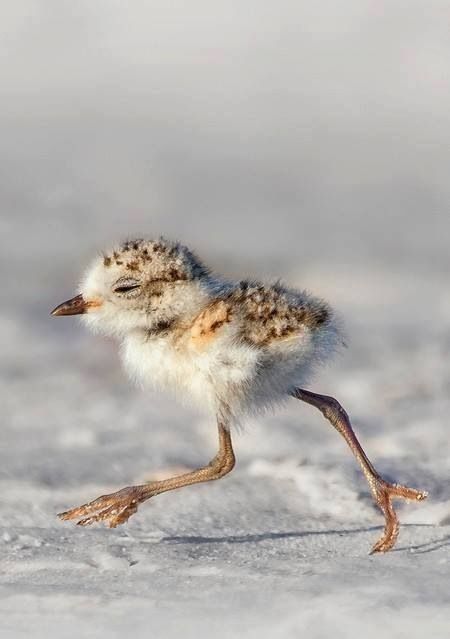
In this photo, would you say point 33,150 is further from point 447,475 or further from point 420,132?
point 447,475

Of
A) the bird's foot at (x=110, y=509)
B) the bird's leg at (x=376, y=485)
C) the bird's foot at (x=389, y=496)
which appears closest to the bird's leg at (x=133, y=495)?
Result: the bird's foot at (x=110, y=509)

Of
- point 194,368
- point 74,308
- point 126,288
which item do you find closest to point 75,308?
point 74,308

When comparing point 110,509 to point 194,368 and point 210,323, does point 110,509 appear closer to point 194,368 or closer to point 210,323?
point 194,368

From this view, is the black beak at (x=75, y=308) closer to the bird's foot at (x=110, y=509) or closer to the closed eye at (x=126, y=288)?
the closed eye at (x=126, y=288)

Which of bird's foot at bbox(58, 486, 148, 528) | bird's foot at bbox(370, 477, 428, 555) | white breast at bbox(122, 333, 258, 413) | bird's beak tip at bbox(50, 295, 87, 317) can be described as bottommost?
bird's foot at bbox(58, 486, 148, 528)

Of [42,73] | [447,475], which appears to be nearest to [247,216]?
[42,73]

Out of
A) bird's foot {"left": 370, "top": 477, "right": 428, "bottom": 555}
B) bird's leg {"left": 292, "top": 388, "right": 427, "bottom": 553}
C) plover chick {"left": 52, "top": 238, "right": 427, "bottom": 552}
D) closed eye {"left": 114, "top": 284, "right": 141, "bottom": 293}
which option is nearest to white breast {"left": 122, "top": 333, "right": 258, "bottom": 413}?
plover chick {"left": 52, "top": 238, "right": 427, "bottom": 552}

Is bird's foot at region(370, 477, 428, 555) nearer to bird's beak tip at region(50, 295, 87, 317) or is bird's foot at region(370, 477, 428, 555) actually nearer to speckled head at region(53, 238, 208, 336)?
speckled head at region(53, 238, 208, 336)
